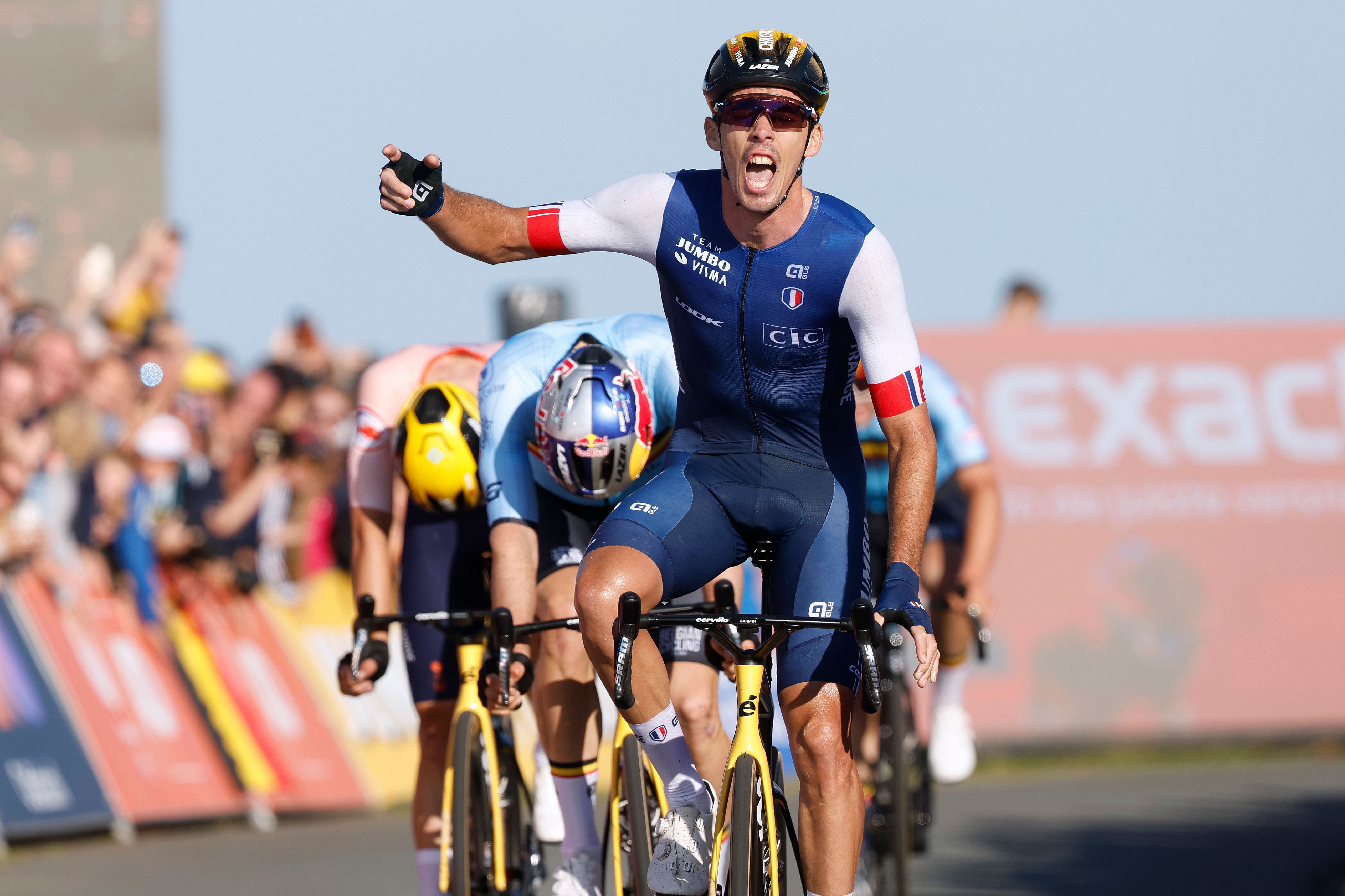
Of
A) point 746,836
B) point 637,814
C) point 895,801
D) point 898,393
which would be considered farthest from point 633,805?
point 895,801

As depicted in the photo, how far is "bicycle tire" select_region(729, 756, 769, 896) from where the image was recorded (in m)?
4.80

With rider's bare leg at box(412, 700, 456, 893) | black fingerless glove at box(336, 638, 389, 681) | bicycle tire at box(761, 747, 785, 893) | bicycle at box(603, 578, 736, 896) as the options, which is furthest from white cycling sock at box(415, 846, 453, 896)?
bicycle tire at box(761, 747, 785, 893)

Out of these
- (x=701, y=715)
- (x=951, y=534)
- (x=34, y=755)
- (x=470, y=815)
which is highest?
(x=951, y=534)

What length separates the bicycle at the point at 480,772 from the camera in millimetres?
6105

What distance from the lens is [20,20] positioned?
1530 cm

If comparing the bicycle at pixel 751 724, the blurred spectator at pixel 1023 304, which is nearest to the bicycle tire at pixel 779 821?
the bicycle at pixel 751 724

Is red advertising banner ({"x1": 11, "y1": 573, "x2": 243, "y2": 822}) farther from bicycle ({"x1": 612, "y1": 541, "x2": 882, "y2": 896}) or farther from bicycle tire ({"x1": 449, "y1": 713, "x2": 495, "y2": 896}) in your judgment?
bicycle ({"x1": 612, "y1": 541, "x2": 882, "y2": 896})

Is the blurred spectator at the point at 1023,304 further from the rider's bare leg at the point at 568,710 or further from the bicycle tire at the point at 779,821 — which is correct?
the bicycle tire at the point at 779,821

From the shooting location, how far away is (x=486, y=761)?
6.38m

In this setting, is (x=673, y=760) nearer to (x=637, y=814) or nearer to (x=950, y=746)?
(x=637, y=814)

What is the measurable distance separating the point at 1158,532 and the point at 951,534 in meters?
4.97

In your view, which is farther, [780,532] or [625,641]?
[780,532]

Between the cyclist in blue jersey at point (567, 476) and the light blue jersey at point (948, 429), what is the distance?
1874 millimetres

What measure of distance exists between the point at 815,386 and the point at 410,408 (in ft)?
5.96
